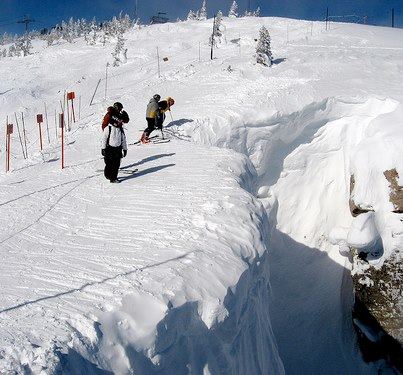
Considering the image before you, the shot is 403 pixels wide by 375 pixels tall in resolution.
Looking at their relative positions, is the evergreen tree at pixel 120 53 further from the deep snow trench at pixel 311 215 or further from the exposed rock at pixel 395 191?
the exposed rock at pixel 395 191

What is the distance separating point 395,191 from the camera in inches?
462

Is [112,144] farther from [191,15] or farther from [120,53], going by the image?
[191,15]

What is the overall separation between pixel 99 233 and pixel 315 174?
11278mm

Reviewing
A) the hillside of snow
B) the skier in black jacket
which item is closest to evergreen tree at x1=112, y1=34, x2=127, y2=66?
the hillside of snow

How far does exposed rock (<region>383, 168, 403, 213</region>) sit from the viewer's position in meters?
11.5

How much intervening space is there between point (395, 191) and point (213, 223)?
23.8ft

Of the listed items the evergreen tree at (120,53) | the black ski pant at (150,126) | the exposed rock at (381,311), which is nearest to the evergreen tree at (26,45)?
the evergreen tree at (120,53)

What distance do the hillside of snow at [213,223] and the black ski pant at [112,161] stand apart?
0.23 meters

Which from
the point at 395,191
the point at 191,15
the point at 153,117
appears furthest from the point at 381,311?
the point at 191,15

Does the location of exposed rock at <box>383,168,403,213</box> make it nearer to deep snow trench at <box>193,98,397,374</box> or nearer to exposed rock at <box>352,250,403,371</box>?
deep snow trench at <box>193,98,397,374</box>

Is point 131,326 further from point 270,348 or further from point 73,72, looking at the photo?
point 73,72

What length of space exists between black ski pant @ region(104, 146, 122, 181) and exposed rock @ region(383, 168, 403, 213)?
745 centimetres

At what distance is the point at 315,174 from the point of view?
16000mm

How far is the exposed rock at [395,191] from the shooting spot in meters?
11.5
